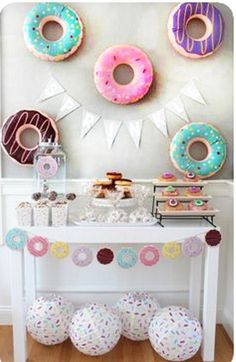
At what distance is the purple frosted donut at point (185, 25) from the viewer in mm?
2326

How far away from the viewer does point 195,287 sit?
2494 millimetres

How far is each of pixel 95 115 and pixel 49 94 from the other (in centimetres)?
28

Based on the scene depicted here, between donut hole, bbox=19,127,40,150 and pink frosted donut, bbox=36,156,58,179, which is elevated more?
donut hole, bbox=19,127,40,150

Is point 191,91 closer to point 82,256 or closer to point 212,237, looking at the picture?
point 212,237

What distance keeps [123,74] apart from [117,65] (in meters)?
0.06

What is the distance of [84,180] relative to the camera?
2.46 meters

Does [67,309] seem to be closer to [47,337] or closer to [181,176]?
[47,337]

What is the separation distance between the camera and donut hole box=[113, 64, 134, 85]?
7.89 ft

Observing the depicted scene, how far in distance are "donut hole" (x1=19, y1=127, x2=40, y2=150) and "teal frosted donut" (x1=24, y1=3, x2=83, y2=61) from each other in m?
0.44

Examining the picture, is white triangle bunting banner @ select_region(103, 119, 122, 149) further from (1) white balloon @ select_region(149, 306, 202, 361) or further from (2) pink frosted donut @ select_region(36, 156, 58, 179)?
(1) white balloon @ select_region(149, 306, 202, 361)

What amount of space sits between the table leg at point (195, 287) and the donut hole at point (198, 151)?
595mm

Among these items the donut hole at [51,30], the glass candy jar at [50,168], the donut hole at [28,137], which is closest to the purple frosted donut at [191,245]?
the glass candy jar at [50,168]

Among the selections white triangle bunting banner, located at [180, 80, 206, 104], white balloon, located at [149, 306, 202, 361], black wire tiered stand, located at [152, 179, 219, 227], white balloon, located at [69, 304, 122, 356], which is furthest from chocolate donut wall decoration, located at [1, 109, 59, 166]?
white balloon, located at [149, 306, 202, 361]

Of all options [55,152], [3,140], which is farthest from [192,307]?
[3,140]
